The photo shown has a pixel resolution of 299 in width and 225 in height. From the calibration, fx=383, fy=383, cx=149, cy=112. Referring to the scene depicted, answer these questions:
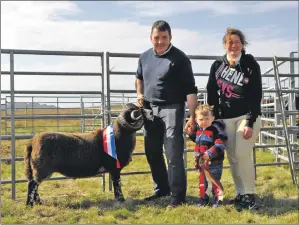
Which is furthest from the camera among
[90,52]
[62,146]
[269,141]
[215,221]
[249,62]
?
[269,141]

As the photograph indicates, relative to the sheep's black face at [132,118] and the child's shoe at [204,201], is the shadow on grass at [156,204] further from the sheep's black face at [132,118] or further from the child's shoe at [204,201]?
the sheep's black face at [132,118]

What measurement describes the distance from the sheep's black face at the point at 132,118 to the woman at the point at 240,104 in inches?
39.6

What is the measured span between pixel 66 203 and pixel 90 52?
7.39 ft

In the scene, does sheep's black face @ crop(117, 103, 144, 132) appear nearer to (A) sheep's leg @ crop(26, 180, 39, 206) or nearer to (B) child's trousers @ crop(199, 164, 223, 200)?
(B) child's trousers @ crop(199, 164, 223, 200)

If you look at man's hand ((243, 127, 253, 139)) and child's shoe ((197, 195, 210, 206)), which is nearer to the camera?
man's hand ((243, 127, 253, 139))

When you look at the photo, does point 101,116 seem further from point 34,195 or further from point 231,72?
point 231,72

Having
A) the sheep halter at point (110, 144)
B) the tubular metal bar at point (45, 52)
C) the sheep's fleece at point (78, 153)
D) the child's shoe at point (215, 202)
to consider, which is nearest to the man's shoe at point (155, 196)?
the sheep's fleece at point (78, 153)

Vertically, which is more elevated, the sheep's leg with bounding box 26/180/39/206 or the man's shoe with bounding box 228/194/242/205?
the sheep's leg with bounding box 26/180/39/206

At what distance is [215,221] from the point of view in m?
4.14

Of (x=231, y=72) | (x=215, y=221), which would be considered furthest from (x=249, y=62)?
(x=215, y=221)

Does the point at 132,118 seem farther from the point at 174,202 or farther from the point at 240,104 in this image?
the point at 240,104

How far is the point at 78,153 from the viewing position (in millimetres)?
4820

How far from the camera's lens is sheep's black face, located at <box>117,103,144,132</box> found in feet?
15.6

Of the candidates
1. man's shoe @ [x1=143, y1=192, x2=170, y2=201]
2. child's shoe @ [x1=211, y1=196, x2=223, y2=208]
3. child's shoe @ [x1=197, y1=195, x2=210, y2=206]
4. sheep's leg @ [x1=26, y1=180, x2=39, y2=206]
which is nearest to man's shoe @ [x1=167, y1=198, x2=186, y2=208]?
child's shoe @ [x1=197, y1=195, x2=210, y2=206]
